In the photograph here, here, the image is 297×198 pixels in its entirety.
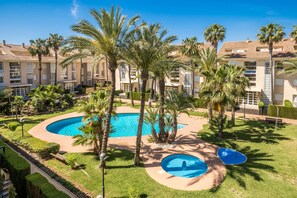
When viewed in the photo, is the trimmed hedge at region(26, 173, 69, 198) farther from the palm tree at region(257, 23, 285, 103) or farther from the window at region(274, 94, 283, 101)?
the window at region(274, 94, 283, 101)

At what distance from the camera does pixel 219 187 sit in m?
13.7

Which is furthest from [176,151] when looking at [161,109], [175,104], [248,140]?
[248,140]

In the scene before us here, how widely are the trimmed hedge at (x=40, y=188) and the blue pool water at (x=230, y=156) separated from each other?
12379mm

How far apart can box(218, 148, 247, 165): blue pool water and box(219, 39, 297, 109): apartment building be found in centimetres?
1945

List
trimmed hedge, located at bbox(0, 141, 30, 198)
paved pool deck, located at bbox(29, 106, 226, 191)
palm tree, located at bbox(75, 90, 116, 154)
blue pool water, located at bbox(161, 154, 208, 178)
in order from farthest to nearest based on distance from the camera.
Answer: palm tree, located at bbox(75, 90, 116, 154) < blue pool water, located at bbox(161, 154, 208, 178) < paved pool deck, located at bbox(29, 106, 226, 191) < trimmed hedge, located at bbox(0, 141, 30, 198)

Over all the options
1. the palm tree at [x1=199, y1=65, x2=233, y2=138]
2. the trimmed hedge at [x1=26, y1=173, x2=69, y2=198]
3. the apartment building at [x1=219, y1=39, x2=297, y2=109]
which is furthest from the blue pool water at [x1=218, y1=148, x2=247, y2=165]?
the apartment building at [x1=219, y1=39, x2=297, y2=109]

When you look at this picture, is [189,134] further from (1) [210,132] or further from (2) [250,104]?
(2) [250,104]

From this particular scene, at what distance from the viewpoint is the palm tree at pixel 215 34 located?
37594 millimetres

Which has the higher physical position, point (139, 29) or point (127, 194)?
point (139, 29)

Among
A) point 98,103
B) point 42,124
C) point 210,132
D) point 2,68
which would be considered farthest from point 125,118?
point 2,68

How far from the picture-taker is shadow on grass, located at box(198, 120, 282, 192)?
50.9ft

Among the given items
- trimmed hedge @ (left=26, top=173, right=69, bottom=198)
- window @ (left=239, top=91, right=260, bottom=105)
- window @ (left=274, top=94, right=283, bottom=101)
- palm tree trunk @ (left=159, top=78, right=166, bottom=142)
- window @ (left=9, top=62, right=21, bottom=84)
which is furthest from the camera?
window @ (left=9, top=62, right=21, bottom=84)

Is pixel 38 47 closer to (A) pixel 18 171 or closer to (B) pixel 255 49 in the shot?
(A) pixel 18 171

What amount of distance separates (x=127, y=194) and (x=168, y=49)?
11425mm
